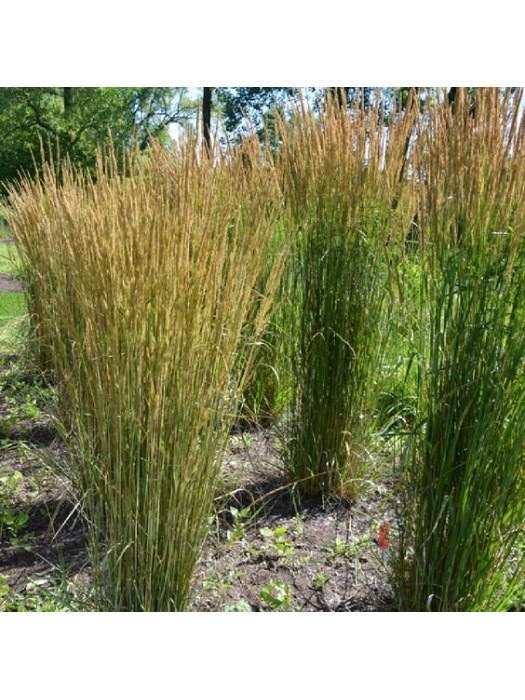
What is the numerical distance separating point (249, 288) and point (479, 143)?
2.37ft

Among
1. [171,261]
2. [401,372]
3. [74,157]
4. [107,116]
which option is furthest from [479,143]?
[107,116]

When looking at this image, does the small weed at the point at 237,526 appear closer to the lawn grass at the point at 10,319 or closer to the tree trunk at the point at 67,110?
the lawn grass at the point at 10,319

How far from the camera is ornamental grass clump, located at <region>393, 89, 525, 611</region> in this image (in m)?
1.73

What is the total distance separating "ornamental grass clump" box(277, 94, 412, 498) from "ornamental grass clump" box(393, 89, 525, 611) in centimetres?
77

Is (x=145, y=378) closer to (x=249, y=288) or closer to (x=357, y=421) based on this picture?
(x=249, y=288)

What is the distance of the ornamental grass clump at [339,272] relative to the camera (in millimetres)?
2656

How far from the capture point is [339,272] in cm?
272

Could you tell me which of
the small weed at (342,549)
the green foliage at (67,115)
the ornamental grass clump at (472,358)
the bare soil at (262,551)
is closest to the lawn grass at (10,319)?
the bare soil at (262,551)

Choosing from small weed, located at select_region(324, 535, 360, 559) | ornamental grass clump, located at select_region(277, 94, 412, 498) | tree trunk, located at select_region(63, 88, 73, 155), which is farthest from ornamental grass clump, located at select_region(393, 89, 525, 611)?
tree trunk, located at select_region(63, 88, 73, 155)

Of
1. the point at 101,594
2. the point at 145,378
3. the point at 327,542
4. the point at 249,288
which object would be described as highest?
the point at 249,288

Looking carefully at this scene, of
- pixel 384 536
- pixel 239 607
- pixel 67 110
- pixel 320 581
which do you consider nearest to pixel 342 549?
pixel 320 581

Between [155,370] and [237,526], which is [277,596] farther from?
[155,370]

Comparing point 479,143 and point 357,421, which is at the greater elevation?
point 479,143

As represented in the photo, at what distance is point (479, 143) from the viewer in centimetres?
175
